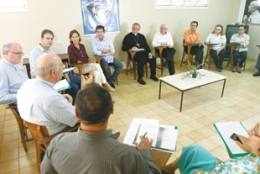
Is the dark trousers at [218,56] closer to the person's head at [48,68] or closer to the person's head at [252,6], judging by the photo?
the person's head at [252,6]

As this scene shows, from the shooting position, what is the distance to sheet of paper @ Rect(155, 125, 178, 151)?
1.41 metres

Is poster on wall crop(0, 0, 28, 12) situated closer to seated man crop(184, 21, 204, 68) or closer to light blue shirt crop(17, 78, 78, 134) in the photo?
light blue shirt crop(17, 78, 78, 134)

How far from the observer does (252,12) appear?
5457mm

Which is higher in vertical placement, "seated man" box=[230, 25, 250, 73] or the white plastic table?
"seated man" box=[230, 25, 250, 73]

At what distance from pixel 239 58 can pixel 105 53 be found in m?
3.17

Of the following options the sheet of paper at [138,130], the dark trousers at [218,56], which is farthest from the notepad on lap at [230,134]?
the dark trousers at [218,56]

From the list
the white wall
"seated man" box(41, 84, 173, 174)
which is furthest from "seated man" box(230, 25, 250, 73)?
"seated man" box(41, 84, 173, 174)

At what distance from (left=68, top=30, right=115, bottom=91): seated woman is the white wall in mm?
445

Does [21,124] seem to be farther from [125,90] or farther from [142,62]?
[142,62]

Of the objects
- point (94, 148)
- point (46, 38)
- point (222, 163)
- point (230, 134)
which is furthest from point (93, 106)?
point (46, 38)

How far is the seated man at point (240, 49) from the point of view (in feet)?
15.7

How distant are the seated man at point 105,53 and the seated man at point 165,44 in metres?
1.13

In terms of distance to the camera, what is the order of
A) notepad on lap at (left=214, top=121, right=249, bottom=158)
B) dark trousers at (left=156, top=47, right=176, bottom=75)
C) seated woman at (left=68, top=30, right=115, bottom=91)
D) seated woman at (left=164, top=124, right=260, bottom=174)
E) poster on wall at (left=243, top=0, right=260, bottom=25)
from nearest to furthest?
seated woman at (left=164, top=124, right=260, bottom=174) < notepad on lap at (left=214, top=121, right=249, bottom=158) < seated woman at (left=68, top=30, right=115, bottom=91) < dark trousers at (left=156, top=47, right=176, bottom=75) < poster on wall at (left=243, top=0, right=260, bottom=25)

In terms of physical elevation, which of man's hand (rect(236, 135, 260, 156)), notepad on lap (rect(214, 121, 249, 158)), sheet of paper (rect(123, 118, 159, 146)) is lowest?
notepad on lap (rect(214, 121, 249, 158))
